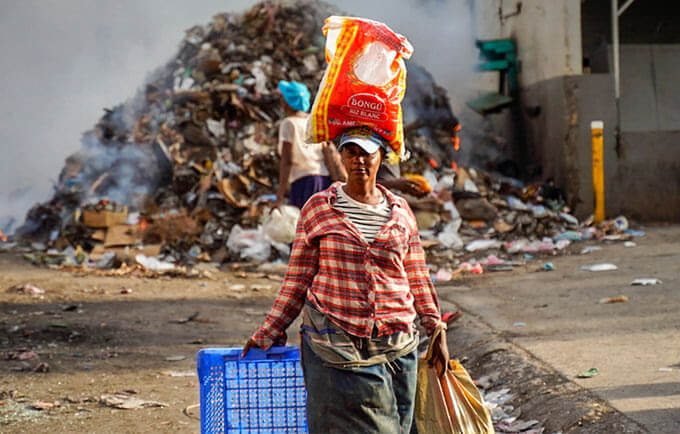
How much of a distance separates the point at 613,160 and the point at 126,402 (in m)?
8.32

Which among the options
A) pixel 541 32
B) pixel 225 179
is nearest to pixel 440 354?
pixel 225 179

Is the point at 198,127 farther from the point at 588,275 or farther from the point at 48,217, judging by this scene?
the point at 588,275

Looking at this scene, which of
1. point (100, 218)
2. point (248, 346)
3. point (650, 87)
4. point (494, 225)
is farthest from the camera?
→ point (650, 87)

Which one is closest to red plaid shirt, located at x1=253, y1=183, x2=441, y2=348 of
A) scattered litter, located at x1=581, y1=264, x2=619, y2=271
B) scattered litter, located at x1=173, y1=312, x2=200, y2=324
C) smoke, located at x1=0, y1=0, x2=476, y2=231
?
scattered litter, located at x1=173, y1=312, x2=200, y2=324

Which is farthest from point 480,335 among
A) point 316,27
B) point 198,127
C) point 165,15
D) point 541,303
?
point 165,15

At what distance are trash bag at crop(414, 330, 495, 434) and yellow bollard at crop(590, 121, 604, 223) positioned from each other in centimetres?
848

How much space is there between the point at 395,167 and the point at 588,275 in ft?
8.75

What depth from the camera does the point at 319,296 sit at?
2498 mm

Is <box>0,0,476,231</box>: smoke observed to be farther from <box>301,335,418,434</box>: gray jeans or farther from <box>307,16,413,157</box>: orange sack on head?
<box>301,335,418,434</box>: gray jeans

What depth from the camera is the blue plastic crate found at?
257 centimetres

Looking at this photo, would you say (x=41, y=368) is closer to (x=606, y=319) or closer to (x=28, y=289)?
(x=28, y=289)

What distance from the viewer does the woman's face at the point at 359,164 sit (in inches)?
101

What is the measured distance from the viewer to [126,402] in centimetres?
439

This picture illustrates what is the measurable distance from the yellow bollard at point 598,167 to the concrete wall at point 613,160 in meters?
0.24
